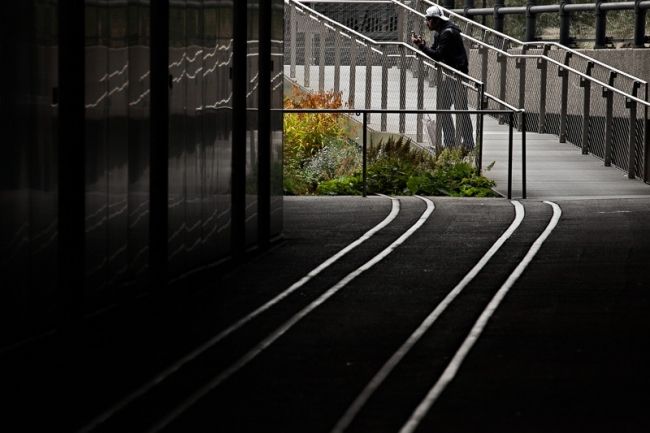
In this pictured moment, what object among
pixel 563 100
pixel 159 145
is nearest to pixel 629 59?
pixel 563 100

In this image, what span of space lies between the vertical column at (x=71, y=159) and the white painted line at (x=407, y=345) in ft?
6.14

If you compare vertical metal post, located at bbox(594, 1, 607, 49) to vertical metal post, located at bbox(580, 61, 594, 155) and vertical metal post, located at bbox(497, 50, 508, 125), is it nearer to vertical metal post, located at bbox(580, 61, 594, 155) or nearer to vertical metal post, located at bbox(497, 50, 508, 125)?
vertical metal post, located at bbox(497, 50, 508, 125)

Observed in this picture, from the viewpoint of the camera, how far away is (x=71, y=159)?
949 cm

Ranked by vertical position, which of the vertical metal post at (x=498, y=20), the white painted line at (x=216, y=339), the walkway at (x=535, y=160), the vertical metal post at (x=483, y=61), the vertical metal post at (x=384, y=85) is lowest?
the white painted line at (x=216, y=339)

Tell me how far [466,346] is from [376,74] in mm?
16022

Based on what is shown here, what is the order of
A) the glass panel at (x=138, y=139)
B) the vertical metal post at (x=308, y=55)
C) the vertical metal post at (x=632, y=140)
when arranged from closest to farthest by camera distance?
1. the glass panel at (x=138, y=139)
2. the vertical metal post at (x=632, y=140)
3. the vertical metal post at (x=308, y=55)

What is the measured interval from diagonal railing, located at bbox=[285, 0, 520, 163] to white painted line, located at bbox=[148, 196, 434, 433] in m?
6.57

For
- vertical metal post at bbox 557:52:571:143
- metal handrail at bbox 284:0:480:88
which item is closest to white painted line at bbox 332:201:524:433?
metal handrail at bbox 284:0:480:88

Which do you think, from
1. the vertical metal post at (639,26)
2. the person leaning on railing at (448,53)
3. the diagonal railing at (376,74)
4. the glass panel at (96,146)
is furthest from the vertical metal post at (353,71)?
the glass panel at (96,146)

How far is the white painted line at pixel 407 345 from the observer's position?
23.9ft

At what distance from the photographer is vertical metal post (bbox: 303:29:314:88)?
2702 cm

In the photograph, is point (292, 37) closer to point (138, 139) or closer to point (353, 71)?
point (353, 71)

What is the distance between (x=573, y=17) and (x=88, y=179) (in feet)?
86.7

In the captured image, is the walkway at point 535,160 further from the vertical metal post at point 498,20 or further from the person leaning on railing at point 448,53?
the vertical metal post at point 498,20
